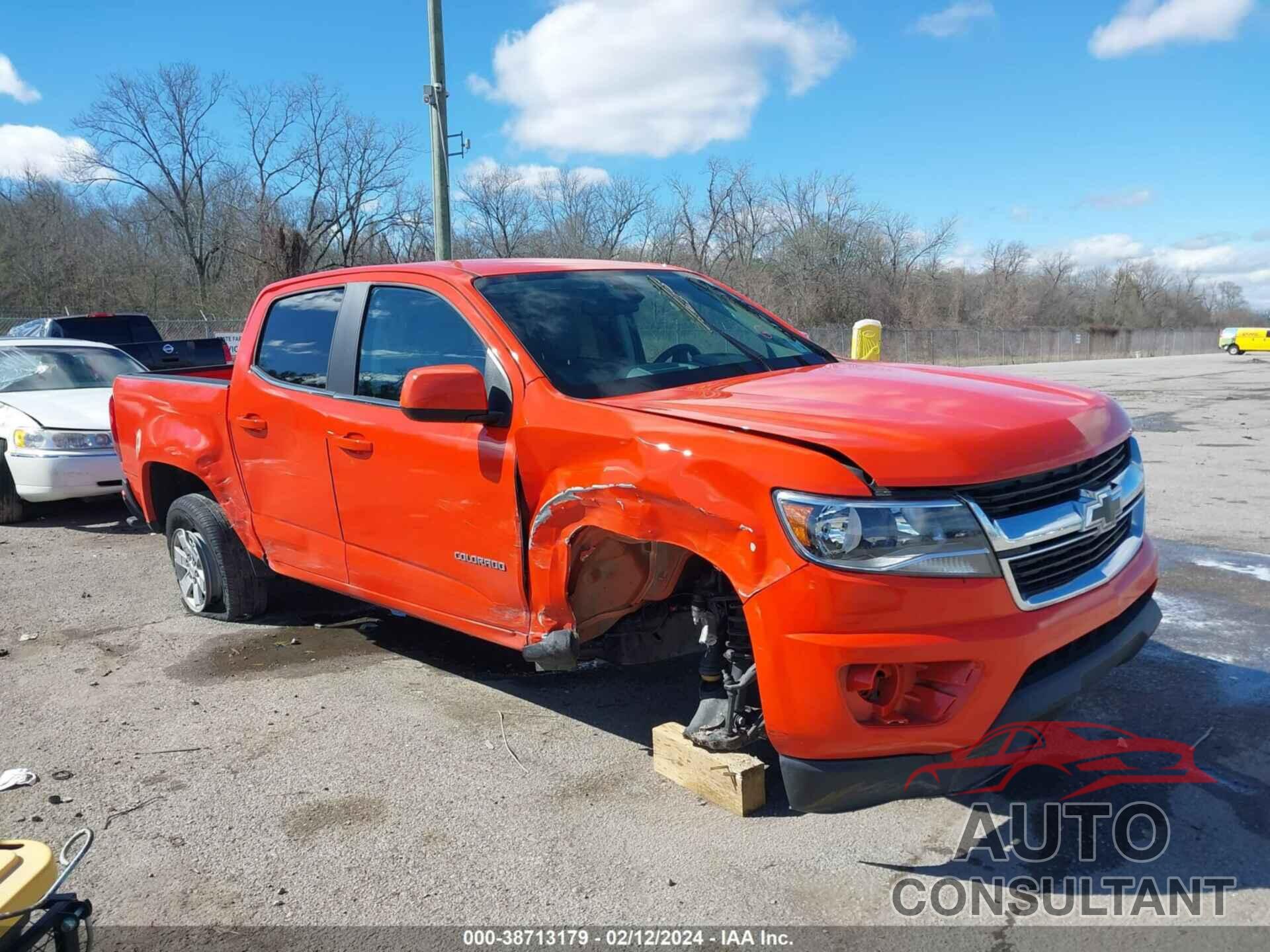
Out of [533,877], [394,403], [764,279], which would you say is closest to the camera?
[533,877]

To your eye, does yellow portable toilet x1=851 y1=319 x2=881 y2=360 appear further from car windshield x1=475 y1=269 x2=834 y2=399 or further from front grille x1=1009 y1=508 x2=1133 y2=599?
front grille x1=1009 y1=508 x2=1133 y2=599

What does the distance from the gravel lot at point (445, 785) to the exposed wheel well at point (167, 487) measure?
0.63m

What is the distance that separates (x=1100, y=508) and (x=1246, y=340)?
63.8 meters

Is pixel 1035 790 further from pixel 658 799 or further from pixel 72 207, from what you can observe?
pixel 72 207

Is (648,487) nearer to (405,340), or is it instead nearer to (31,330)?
(405,340)

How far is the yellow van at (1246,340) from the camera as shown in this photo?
184 ft

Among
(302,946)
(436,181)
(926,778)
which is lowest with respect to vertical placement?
(302,946)

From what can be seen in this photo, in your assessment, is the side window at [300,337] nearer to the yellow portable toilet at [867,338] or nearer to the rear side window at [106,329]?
the yellow portable toilet at [867,338]

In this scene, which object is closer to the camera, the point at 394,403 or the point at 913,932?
the point at 913,932

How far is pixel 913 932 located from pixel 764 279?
1910 inches

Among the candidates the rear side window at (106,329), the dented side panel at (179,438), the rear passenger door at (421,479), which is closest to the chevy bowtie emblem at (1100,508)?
the rear passenger door at (421,479)

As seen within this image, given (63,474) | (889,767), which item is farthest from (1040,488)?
(63,474)

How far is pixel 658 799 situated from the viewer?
11.7 ft

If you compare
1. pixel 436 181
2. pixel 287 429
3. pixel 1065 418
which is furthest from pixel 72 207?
pixel 1065 418
